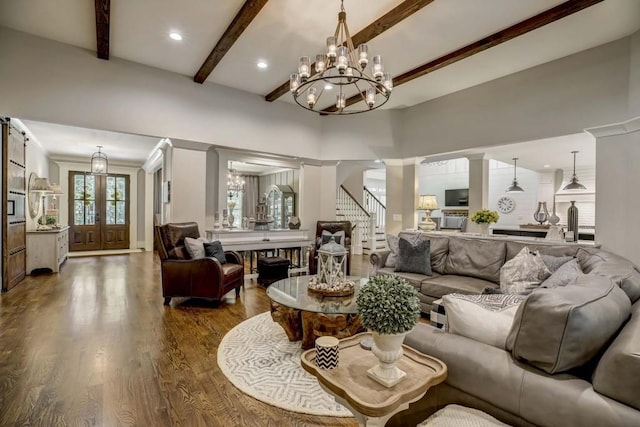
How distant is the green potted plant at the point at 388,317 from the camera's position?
1233mm

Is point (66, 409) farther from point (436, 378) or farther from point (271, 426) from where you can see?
point (436, 378)

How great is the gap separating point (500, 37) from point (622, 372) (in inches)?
161

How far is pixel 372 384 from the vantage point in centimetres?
131

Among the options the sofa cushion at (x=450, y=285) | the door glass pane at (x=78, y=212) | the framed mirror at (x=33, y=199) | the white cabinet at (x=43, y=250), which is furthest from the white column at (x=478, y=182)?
the door glass pane at (x=78, y=212)

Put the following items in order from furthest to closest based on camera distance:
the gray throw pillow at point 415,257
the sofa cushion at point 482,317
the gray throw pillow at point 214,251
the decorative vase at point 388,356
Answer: the gray throw pillow at point 214,251 → the gray throw pillow at point 415,257 → the sofa cushion at point 482,317 → the decorative vase at point 388,356

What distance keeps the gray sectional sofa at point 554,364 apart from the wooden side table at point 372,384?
11cm

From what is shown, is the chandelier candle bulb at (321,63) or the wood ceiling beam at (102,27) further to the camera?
the wood ceiling beam at (102,27)

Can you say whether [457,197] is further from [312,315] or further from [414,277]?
[312,315]

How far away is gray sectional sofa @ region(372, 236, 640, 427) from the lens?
1.02m

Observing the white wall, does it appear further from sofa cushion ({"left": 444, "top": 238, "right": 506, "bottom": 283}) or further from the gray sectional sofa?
the gray sectional sofa

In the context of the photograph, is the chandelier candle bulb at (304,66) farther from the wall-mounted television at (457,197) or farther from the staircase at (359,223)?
the wall-mounted television at (457,197)

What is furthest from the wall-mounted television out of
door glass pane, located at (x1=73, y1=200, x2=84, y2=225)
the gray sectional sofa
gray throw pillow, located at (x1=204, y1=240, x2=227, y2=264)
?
door glass pane, located at (x1=73, y1=200, x2=84, y2=225)

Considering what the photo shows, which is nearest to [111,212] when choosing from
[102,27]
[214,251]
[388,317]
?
[214,251]

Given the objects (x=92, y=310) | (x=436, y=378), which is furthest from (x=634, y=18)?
(x=92, y=310)
